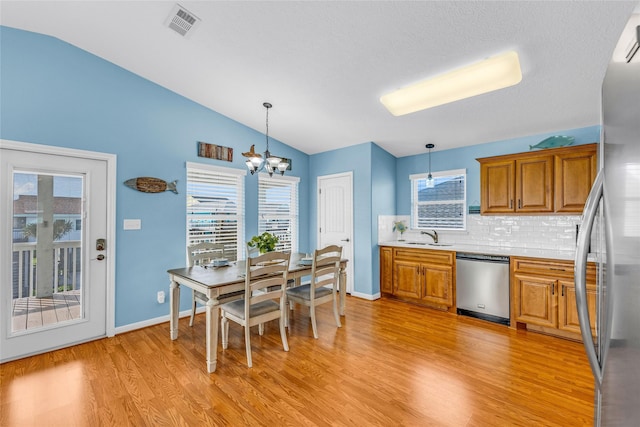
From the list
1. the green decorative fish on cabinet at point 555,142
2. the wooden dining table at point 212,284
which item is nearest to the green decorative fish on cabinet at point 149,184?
the wooden dining table at point 212,284

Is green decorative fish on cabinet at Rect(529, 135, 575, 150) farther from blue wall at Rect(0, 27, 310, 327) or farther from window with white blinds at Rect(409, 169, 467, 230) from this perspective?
blue wall at Rect(0, 27, 310, 327)

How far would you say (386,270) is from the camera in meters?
4.56

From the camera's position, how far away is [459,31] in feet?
7.36

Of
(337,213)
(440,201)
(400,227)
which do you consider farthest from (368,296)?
(440,201)

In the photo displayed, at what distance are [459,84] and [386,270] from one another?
2798mm

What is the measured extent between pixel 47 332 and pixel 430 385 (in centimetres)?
363

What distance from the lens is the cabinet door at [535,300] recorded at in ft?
10.2

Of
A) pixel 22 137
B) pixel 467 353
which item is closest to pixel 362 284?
pixel 467 353

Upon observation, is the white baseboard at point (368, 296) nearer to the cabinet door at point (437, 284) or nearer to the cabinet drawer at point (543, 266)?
the cabinet door at point (437, 284)

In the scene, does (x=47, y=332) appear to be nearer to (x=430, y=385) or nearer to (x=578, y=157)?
(x=430, y=385)

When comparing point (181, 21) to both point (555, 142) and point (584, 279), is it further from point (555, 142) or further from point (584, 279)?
point (555, 142)

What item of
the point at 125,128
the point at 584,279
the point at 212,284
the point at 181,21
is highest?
the point at 181,21

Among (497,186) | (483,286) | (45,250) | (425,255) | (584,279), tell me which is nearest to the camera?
(584,279)

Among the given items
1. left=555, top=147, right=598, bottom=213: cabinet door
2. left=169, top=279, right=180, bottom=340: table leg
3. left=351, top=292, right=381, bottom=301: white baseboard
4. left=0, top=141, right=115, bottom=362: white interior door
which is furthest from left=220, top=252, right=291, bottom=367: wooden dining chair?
left=555, top=147, right=598, bottom=213: cabinet door
